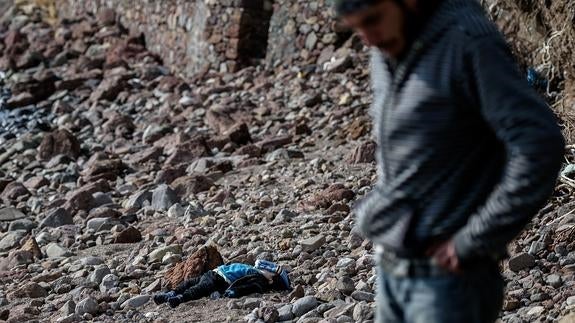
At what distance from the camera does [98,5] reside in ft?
48.3

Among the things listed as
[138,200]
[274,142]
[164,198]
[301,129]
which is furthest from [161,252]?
[301,129]

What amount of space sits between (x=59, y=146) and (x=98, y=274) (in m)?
4.46

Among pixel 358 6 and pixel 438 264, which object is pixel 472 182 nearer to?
pixel 438 264

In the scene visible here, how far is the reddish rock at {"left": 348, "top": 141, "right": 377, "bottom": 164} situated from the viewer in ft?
23.1

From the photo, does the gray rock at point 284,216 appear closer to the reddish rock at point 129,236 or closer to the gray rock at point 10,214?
the reddish rock at point 129,236

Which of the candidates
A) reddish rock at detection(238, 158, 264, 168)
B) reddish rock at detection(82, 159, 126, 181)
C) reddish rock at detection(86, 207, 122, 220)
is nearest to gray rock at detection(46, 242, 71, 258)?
reddish rock at detection(86, 207, 122, 220)

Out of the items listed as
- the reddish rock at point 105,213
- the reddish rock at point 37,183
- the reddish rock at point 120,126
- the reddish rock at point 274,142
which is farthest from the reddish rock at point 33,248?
the reddish rock at point 120,126

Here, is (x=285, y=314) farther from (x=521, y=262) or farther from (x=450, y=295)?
(x=450, y=295)

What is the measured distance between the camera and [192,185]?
24.6ft

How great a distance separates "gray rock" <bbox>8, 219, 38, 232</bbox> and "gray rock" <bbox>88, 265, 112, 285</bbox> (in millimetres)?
1864

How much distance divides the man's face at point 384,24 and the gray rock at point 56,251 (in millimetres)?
4615

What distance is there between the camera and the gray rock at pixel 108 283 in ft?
17.7

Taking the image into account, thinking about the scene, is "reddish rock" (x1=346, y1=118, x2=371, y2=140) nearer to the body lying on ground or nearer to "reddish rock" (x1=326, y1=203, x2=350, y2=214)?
"reddish rock" (x1=326, y1=203, x2=350, y2=214)

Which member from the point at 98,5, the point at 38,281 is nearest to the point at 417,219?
the point at 38,281
